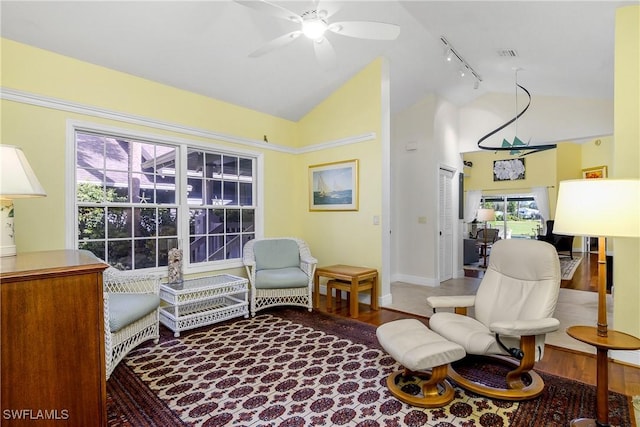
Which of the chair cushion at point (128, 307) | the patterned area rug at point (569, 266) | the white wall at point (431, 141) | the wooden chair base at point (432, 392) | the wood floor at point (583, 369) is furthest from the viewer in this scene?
the patterned area rug at point (569, 266)

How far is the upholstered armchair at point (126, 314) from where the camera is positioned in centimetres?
232

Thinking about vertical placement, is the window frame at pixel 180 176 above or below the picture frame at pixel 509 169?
below

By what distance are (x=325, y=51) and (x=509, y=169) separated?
9487 mm

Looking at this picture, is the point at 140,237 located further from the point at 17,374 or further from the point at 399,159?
the point at 399,159

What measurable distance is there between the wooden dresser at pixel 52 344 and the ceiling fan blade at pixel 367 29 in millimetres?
2268

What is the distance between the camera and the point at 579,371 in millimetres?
2461

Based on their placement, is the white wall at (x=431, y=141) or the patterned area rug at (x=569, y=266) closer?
the white wall at (x=431, y=141)

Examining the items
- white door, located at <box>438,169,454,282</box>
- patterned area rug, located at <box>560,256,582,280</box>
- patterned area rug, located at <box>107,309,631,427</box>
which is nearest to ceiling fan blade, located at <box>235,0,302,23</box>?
patterned area rug, located at <box>107,309,631,427</box>

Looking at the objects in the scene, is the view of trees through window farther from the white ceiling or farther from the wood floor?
the wood floor

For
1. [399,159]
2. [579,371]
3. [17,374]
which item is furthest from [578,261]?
[17,374]

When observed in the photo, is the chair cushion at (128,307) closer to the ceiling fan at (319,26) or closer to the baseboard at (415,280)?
the ceiling fan at (319,26)

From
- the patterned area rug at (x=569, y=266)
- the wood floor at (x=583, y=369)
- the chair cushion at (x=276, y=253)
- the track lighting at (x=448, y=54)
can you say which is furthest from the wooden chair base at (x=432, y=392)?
the patterned area rug at (x=569, y=266)

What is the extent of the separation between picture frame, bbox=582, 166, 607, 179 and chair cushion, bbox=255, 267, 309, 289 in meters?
9.19

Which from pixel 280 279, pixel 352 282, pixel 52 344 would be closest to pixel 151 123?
pixel 280 279
